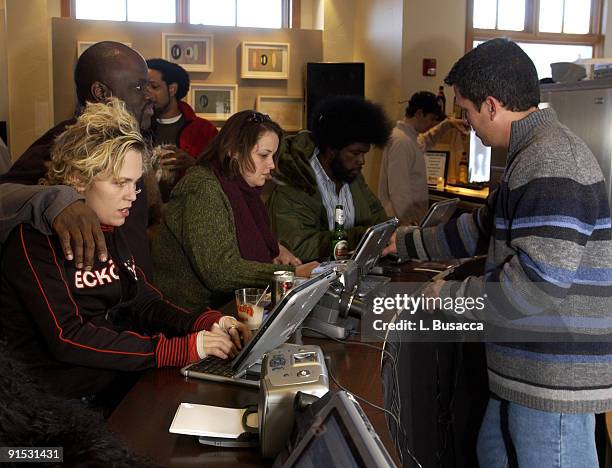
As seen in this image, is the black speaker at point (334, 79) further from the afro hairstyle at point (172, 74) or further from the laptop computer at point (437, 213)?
the laptop computer at point (437, 213)

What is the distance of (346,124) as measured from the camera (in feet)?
11.2

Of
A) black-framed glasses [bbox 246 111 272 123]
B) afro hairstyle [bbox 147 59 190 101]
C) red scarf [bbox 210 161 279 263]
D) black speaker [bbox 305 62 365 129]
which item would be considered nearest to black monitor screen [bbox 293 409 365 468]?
red scarf [bbox 210 161 279 263]

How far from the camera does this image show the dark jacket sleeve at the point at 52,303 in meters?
1.70

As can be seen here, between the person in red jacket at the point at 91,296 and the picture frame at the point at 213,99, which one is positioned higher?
the picture frame at the point at 213,99

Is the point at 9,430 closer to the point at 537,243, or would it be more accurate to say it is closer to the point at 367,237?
the point at 537,243

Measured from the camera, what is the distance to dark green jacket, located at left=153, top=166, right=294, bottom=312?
8.20 feet

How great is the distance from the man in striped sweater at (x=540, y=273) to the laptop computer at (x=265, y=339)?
520 mm

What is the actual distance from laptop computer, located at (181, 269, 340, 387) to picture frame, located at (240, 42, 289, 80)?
19.2 feet

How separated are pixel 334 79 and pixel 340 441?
6.64m

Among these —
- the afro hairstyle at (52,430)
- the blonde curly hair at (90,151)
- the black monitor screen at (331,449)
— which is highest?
the blonde curly hair at (90,151)

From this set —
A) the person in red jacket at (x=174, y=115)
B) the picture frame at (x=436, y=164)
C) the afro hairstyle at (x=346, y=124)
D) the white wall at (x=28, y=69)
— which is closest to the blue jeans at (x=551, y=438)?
the afro hairstyle at (x=346, y=124)

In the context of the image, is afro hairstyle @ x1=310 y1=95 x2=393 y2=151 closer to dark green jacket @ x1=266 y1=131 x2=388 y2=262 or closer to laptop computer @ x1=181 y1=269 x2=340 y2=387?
dark green jacket @ x1=266 y1=131 x2=388 y2=262

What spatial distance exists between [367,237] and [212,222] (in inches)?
21.4

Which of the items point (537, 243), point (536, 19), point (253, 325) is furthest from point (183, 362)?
point (536, 19)
